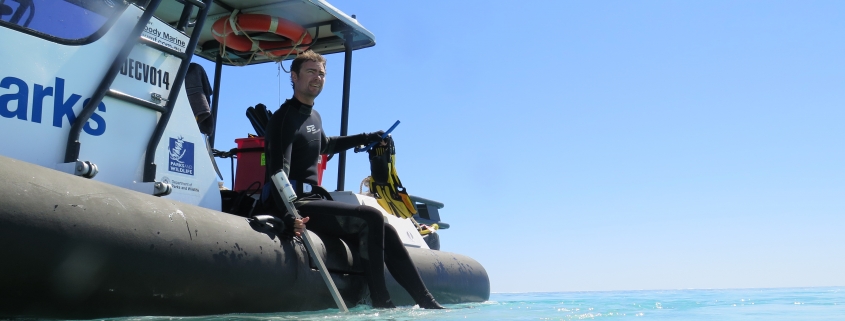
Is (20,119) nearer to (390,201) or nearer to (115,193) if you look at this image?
(115,193)

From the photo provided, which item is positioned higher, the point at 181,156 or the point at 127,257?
the point at 181,156

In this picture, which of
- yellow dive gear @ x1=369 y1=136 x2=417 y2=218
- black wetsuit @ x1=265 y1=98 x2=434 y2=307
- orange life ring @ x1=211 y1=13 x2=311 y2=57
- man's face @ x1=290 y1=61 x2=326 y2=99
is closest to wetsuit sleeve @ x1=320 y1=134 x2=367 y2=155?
yellow dive gear @ x1=369 y1=136 x2=417 y2=218

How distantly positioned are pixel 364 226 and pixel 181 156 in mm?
949

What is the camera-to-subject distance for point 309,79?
13.2 feet

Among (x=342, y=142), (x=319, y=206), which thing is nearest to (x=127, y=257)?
(x=319, y=206)

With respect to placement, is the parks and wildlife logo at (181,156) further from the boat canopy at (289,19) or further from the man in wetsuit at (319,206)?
the boat canopy at (289,19)

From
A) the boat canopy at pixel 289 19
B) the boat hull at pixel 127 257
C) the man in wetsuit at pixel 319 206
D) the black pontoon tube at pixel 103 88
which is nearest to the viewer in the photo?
the boat hull at pixel 127 257

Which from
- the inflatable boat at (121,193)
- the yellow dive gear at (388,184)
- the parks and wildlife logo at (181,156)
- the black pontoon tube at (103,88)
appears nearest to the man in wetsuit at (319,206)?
the inflatable boat at (121,193)

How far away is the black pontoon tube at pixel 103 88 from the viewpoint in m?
3.12

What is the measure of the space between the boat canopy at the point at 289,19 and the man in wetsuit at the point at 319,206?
2.76 feet

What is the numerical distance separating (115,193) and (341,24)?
264 centimetres

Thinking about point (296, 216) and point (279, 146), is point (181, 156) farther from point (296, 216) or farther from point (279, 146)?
point (296, 216)

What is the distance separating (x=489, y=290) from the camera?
623cm

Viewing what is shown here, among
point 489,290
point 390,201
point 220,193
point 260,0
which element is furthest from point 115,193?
point 489,290
